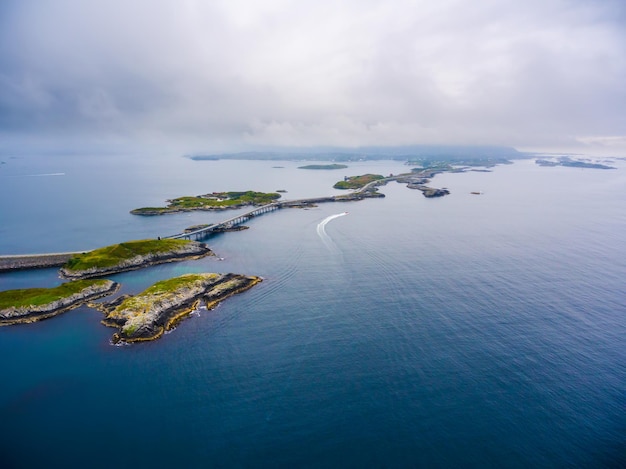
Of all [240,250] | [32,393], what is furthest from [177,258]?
[32,393]

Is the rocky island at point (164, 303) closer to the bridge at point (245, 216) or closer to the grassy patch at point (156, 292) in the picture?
the grassy patch at point (156, 292)

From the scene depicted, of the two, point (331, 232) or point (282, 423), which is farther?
point (331, 232)

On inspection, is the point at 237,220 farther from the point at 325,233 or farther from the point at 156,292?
the point at 156,292

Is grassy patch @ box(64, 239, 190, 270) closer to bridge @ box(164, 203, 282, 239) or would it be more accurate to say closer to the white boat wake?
bridge @ box(164, 203, 282, 239)

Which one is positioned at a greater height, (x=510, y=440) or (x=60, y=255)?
(x=60, y=255)

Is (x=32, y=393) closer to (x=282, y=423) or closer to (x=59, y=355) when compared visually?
(x=59, y=355)

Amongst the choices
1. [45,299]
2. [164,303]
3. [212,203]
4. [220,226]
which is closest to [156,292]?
[164,303]
